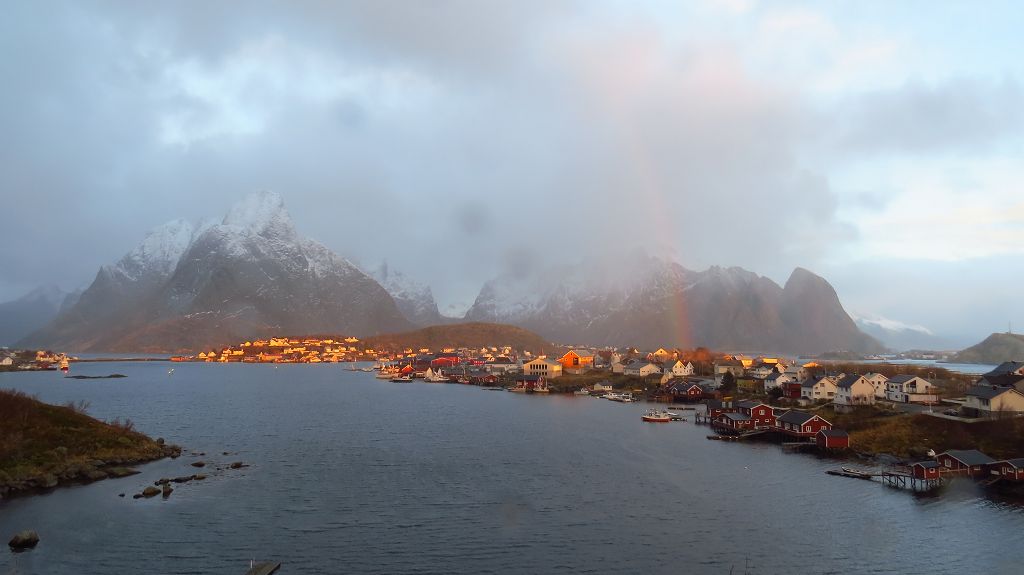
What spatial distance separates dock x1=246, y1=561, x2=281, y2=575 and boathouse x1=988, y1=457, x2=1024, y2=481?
99.8 ft

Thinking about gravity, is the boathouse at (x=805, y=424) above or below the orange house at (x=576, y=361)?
below

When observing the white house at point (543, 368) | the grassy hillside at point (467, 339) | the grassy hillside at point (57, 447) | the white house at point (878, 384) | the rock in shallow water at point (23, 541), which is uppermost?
the grassy hillside at point (467, 339)

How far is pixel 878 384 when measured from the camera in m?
50.1

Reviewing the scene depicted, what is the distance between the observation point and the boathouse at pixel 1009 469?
28.6 metres

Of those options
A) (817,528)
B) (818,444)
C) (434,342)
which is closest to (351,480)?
(817,528)

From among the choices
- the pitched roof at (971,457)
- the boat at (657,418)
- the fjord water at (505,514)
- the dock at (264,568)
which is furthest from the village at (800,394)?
the dock at (264,568)

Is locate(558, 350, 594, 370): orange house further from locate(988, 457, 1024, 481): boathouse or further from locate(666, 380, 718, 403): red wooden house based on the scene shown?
locate(988, 457, 1024, 481): boathouse

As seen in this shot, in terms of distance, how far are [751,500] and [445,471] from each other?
13.8 metres

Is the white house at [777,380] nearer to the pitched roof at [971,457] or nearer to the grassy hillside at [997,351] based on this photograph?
the pitched roof at [971,457]

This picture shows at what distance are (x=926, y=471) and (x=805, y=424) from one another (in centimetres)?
1294

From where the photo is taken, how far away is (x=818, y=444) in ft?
130

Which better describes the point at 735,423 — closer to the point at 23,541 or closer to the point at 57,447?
the point at 57,447

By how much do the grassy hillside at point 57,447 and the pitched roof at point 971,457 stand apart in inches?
1523

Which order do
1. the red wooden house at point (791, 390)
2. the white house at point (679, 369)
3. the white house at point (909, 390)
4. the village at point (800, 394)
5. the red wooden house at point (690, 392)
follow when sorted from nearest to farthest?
1. the village at point (800, 394)
2. the white house at point (909, 390)
3. the red wooden house at point (791, 390)
4. the red wooden house at point (690, 392)
5. the white house at point (679, 369)
